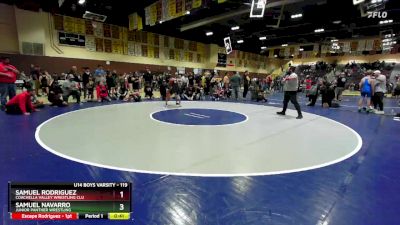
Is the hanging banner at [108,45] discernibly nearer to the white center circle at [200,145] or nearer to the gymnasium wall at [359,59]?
the white center circle at [200,145]

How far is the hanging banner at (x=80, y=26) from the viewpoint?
17.9 m

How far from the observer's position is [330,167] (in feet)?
11.7

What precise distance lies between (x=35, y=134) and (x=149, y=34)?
1939 cm

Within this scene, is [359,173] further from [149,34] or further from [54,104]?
[149,34]

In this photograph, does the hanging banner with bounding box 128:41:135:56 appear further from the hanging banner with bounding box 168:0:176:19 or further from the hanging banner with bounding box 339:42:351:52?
the hanging banner with bounding box 339:42:351:52

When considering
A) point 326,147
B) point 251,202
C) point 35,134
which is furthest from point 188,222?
point 35,134

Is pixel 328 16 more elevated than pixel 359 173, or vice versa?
pixel 328 16

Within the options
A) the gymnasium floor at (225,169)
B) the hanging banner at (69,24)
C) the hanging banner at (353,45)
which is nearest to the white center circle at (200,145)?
the gymnasium floor at (225,169)

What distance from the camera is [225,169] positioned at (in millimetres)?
3432

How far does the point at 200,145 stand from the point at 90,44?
17.7 meters

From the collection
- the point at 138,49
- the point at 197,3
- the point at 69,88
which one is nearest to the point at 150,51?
the point at 138,49

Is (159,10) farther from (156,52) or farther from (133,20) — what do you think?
(156,52)

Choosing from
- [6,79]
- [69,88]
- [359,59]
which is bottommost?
[69,88]
